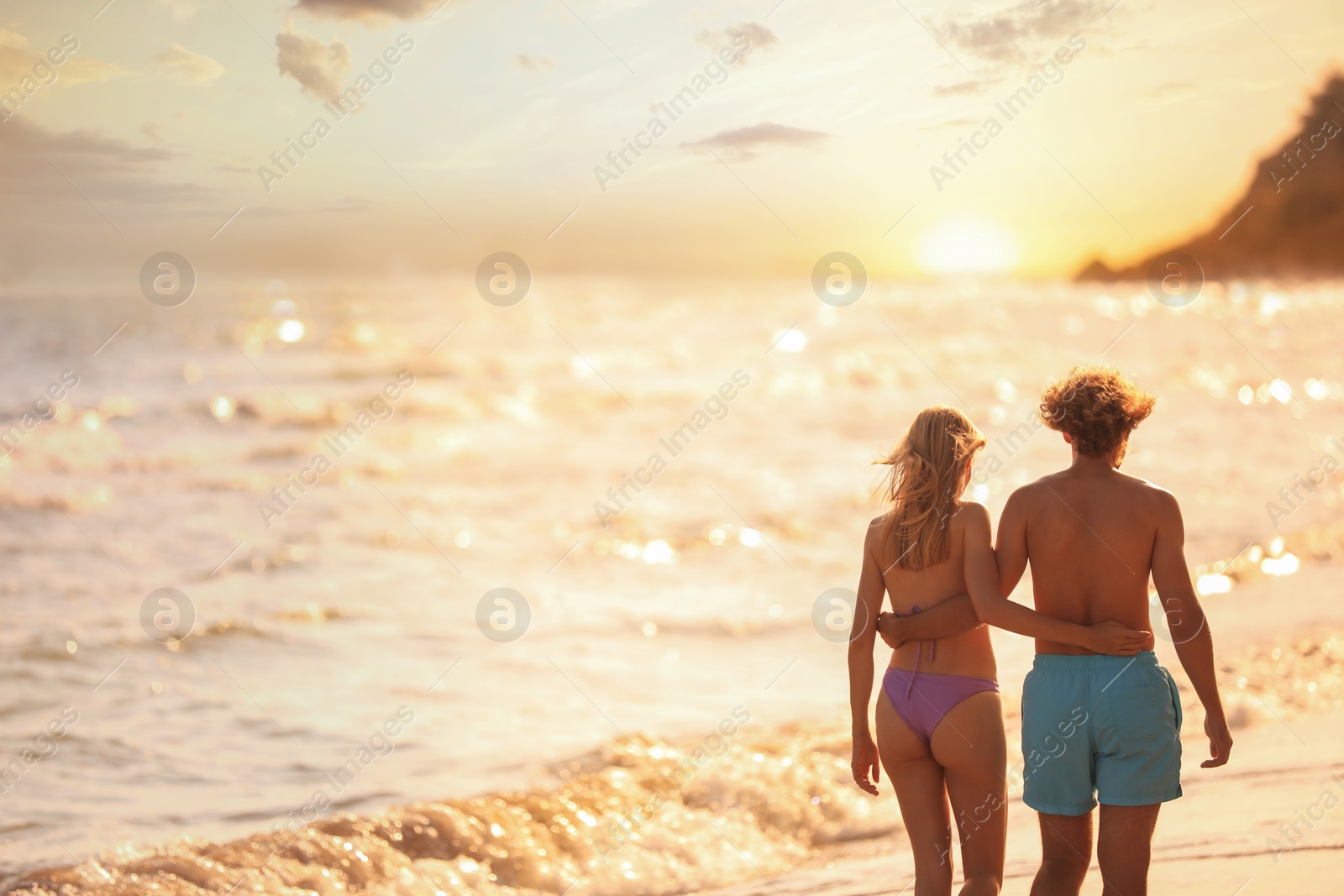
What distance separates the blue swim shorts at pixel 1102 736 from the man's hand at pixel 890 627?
0.39m

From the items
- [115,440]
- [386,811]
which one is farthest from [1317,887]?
[115,440]

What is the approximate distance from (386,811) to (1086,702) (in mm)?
3786

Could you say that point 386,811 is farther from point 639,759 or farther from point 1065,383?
point 1065,383

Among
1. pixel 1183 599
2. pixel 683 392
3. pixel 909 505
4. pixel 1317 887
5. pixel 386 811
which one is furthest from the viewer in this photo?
pixel 683 392

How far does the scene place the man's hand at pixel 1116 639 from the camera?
9.64 ft

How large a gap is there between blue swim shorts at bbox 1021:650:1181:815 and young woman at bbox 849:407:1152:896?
114mm

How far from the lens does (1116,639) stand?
2.94m

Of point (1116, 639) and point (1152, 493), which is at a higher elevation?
point (1152, 493)

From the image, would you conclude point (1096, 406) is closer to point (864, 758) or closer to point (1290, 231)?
point (864, 758)

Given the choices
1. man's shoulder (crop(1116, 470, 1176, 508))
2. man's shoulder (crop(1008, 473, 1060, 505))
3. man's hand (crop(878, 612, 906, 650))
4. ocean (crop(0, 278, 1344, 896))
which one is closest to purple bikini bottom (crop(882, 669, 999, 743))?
man's hand (crop(878, 612, 906, 650))

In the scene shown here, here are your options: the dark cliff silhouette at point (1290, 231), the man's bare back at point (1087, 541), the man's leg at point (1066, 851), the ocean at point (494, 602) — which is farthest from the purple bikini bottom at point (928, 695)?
the dark cliff silhouette at point (1290, 231)

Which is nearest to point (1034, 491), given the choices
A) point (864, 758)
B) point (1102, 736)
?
point (1102, 736)

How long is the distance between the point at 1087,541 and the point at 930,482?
47cm

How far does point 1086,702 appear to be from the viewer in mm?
2971
